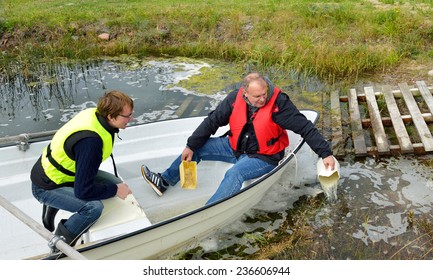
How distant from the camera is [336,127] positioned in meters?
6.01

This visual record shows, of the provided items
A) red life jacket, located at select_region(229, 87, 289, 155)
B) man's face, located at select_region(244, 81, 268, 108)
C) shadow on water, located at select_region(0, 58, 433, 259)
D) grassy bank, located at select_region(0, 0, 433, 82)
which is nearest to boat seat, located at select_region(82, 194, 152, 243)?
shadow on water, located at select_region(0, 58, 433, 259)

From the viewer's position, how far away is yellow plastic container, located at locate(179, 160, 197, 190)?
178 inches

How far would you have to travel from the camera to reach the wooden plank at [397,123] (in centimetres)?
535

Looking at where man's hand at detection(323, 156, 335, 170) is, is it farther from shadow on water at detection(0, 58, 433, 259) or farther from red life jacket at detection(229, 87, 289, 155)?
shadow on water at detection(0, 58, 433, 259)

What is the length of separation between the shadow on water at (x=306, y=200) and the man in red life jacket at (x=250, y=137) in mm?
495

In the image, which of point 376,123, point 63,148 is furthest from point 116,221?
point 376,123

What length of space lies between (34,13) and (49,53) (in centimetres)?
265

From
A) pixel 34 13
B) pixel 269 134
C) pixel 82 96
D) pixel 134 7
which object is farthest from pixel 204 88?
pixel 34 13

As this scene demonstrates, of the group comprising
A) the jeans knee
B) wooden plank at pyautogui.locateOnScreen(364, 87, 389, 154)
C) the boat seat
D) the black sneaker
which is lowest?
wooden plank at pyautogui.locateOnScreen(364, 87, 389, 154)

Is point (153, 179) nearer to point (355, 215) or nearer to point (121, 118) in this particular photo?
point (121, 118)

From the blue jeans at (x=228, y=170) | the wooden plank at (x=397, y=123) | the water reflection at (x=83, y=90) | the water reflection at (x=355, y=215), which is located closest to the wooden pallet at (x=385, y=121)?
the wooden plank at (x=397, y=123)

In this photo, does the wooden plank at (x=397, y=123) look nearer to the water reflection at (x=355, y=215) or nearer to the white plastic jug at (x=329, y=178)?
the water reflection at (x=355, y=215)

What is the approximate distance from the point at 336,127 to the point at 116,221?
3.37m

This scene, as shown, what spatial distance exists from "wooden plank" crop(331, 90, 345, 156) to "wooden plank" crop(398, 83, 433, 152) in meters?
0.89
